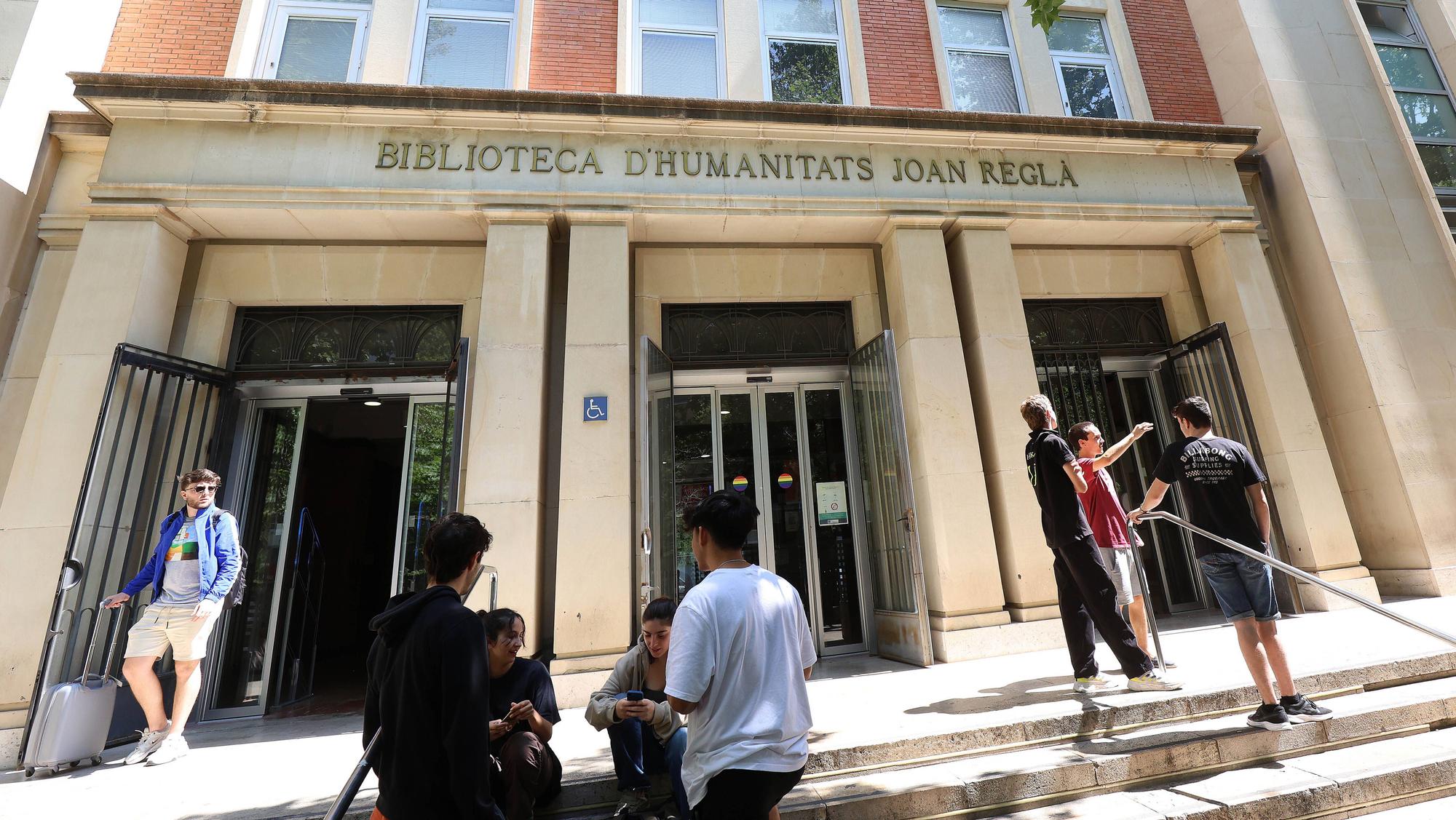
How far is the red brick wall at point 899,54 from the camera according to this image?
820 centimetres

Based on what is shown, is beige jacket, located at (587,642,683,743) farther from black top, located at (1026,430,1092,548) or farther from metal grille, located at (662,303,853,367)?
metal grille, located at (662,303,853,367)


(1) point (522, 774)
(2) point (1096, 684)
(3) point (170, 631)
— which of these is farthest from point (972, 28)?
(3) point (170, 631)

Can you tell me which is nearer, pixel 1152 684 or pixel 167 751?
pixel 1152 684

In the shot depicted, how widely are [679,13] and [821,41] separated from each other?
74.2 inches

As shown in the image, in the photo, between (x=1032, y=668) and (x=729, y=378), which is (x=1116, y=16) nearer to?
(x=729, y=378)

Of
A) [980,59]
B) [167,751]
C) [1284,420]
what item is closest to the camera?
[167,751]

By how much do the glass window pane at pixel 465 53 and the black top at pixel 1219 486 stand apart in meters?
7.87

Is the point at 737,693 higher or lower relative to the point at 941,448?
lower

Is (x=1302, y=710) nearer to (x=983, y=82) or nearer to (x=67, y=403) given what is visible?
(x=983, y=82)

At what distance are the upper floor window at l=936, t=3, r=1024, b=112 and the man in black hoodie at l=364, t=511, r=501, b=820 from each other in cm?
877

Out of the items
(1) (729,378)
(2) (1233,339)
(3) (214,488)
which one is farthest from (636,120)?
(2) (1233,339)

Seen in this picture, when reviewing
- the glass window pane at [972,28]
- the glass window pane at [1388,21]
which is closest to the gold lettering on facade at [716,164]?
the glass window pane at [972,28]

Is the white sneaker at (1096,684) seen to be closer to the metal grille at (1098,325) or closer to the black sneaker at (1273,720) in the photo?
the black sneaker at (1273,720)

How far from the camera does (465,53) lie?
308 inches
